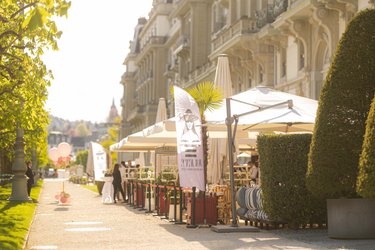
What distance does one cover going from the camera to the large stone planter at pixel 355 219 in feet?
45.0

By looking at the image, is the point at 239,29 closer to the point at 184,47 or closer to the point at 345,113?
the point at 184,47

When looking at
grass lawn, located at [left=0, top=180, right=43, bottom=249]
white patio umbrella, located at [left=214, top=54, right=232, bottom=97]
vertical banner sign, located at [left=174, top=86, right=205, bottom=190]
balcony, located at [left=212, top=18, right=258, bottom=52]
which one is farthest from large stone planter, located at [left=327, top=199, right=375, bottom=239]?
balcony, located at [left=212, top=18, right=258, bottom=52]

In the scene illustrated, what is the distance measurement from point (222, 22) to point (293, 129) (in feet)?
99.4

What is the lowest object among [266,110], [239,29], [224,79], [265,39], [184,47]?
[266,110]

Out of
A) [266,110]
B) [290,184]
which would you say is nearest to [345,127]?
[290,184]

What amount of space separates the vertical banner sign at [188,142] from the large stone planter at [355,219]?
3.50 metres

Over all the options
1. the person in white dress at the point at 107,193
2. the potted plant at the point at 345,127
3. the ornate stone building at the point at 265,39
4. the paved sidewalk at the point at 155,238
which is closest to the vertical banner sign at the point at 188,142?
the paved sidewalk at the point at 155,238

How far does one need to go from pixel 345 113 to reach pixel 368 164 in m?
1.59

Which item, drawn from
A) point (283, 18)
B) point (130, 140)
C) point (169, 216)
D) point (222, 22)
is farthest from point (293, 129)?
point (222, 22)

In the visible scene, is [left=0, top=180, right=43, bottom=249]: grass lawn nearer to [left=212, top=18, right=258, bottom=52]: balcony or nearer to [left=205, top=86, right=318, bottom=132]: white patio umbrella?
[left=205, top=86, right=318, bottom=132]: white patio umbrella

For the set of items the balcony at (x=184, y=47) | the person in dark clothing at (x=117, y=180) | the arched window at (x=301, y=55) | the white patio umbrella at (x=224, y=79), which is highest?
the balcony at (x=184, y=47)

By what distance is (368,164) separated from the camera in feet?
41.5

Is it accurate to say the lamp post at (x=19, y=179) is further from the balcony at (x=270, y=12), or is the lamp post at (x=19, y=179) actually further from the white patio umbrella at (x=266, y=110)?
the balcony at (x=270, y=12)

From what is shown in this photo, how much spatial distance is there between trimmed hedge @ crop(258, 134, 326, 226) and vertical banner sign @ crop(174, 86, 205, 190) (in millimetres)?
1553
